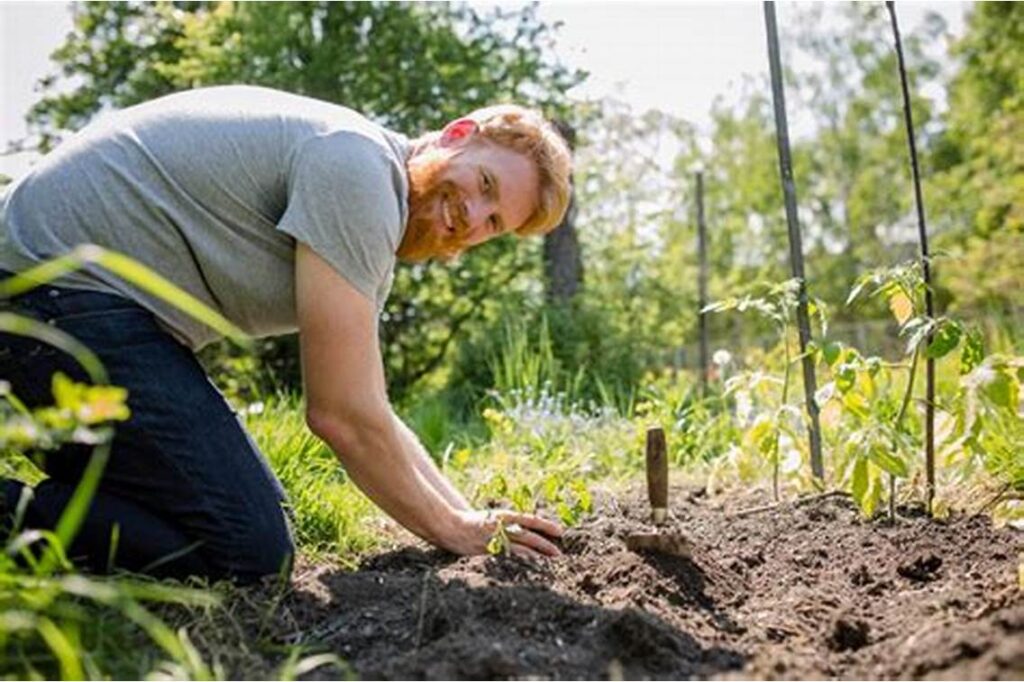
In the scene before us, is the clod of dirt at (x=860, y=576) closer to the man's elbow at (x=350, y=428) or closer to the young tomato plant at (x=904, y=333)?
the young tomato plant at (x=904, y=333)

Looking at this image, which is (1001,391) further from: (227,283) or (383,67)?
(383,67)

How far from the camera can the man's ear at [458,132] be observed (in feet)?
8.43

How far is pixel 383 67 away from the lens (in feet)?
25.7

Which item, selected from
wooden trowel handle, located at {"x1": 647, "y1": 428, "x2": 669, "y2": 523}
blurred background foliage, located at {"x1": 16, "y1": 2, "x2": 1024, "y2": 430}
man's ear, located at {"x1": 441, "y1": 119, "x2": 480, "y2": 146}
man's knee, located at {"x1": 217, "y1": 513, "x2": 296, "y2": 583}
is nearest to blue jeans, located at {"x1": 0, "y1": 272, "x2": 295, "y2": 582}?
man's knee, located at {"x1": 217, "y1": 513, "x2": 296, "y2": 583}

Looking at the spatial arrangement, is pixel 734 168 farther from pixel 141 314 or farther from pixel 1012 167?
pixel 141 314

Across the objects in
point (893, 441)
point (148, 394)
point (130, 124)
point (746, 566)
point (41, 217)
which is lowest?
point (746, 566)

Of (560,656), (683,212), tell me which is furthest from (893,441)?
(683,212)

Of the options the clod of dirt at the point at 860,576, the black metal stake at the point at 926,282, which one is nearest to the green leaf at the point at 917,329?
the black metal stake at the point at 926,282

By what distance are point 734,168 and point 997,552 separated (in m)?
27.2

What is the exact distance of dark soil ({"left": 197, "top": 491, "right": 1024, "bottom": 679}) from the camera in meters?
1.80

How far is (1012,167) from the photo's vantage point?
620 inches

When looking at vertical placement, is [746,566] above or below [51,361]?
below

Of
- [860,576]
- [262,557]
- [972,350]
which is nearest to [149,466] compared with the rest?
[262,557]

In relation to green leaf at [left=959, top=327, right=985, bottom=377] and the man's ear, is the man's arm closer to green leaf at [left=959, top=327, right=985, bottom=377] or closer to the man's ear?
the man's ear
